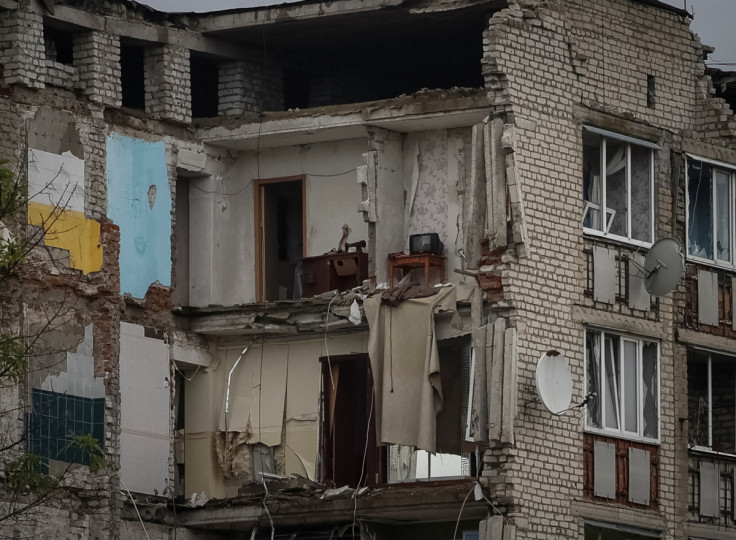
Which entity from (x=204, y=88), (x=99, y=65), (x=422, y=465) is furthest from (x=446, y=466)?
(x=204, y=88)

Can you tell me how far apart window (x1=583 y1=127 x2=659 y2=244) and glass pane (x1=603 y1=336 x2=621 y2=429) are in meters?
1.57

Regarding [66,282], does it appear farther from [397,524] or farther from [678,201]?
[678,201]

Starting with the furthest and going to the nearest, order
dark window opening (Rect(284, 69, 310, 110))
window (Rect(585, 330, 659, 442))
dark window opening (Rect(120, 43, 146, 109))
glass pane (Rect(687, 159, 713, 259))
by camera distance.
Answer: dark window opening (Rect(284, 69, 310, 110))
dark window opening (Rect(120, 43, 146, 109))
glass pane (Rect(687, 159, 713, 259))
window (Rect(585, 330, 659, 442))

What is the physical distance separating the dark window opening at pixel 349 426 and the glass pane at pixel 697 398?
15.8ft

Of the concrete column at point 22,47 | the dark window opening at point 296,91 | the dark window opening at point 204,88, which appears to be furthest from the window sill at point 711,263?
the concrete column at point 22,47

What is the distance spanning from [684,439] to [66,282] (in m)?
8.99

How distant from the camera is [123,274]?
3164cm

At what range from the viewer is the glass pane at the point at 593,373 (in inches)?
1225

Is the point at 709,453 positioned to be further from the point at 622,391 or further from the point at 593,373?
the point at 593,373

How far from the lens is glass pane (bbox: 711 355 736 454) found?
33625 millimetres

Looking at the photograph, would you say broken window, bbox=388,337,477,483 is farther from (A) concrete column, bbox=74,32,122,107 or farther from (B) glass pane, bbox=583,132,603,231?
(A) concrete column, bbox=74,32,122,107

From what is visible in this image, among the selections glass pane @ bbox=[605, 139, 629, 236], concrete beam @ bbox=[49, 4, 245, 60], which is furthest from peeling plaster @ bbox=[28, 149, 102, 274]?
glass pane @ bbox=[605, 139, 629, 236]

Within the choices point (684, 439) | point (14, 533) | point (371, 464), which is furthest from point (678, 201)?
point (14, 533)

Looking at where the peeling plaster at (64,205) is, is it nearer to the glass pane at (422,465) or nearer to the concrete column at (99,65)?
the concrete column at (99,65)
